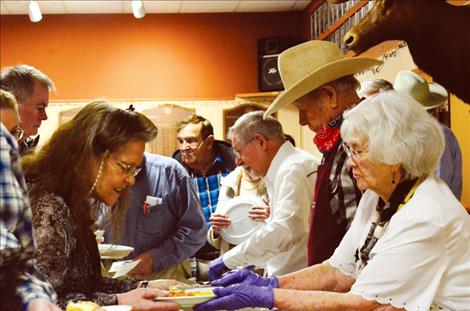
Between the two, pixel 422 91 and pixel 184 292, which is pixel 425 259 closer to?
pixel 184 292

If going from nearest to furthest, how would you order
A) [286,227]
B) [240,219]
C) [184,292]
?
[184,292] < [286,227] < [240,219]

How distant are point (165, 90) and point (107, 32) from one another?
3.05ft

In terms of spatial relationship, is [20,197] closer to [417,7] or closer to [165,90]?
[417,7]

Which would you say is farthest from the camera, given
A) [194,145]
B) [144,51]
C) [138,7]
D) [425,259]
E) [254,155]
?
[144,51]

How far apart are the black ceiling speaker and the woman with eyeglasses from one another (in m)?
5.52

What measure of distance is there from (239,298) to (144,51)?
607cm

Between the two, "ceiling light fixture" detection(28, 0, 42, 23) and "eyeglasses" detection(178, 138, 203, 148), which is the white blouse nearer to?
"eyeglasses" detection(178, 138, 203, 148)

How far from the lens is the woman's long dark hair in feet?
6.16

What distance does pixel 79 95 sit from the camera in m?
7.66

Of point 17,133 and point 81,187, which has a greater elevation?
point 17,133

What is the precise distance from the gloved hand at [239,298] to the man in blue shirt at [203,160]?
258 centimetres

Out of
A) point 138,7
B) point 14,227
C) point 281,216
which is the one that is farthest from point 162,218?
point 138,7

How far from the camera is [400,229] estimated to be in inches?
74.4

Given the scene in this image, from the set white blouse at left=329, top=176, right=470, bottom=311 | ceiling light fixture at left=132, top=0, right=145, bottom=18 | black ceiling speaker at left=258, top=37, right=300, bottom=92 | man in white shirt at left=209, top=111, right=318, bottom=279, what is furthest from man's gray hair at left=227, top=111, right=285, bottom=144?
black ceiling speaker at left=258, top=37, right=300, bottom=92
